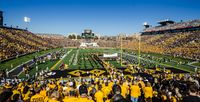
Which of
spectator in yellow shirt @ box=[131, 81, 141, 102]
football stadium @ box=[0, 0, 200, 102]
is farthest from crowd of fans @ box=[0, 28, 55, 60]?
spectator in yellow shirt @ box=[131, 81, 141, 102]

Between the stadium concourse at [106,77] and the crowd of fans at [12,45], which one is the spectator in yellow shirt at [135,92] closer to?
the stadium concourse at [106,77]

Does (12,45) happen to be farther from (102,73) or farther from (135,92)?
(135,92)

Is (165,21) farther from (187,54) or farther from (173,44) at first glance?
(187,54)

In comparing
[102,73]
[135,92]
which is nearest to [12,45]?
[102,73]

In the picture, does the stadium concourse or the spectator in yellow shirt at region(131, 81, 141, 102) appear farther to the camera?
the spectator in yellow shirt at region(131, 81, 141, 102)

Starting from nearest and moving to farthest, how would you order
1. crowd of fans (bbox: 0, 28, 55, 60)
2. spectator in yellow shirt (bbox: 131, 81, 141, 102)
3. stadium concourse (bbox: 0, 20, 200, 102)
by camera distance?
stadium concourse (bbox: 0, 20, 200, 102), spectator in yellow shirt (bbox: 131, 81, 141, 102), crowd of fans (bbox: 0, 28, 55, 60)

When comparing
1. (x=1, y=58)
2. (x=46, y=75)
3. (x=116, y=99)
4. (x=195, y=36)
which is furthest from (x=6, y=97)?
(x=195, y=36)

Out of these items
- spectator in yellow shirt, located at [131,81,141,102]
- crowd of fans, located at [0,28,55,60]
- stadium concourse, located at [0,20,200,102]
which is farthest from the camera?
crowd of fans, located at [0,28,55,60]

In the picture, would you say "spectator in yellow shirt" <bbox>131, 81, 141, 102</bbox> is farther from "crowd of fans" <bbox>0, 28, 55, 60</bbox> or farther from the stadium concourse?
"crowd of fans" <bbox>0, 28, 55, 60</bbox>

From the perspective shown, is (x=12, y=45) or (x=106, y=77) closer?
(x=106, y=77)

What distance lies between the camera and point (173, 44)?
228 feet

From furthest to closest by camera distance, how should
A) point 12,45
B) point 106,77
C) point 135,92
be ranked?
point 12,45
point 106,77
point 135,92

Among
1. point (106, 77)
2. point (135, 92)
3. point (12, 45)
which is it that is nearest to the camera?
point (135, 92)

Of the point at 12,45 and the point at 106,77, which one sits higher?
A: the point at 12,45
